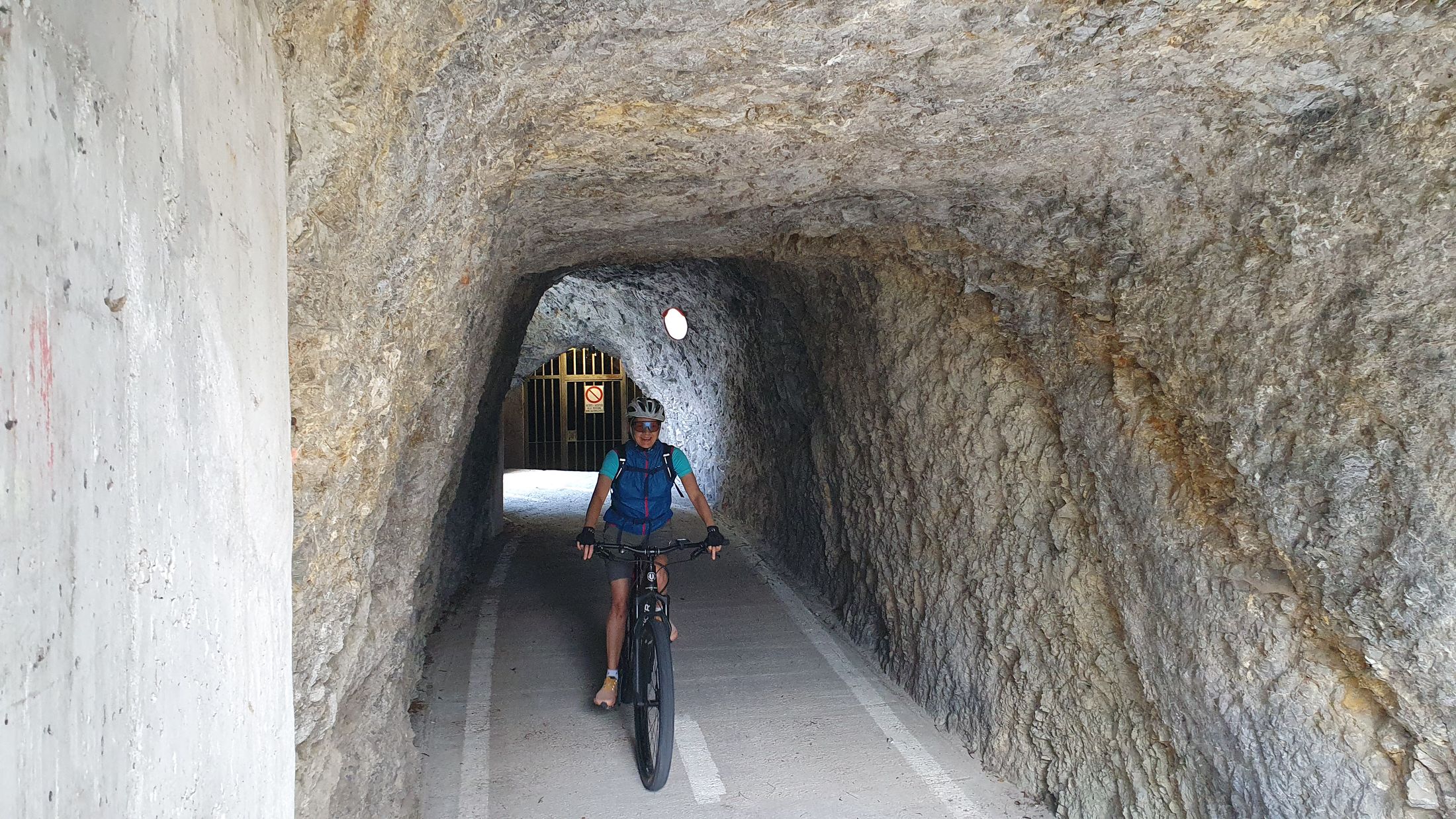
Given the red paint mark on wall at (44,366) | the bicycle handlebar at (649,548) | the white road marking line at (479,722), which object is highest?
the red paint mark on wall at (44,366)

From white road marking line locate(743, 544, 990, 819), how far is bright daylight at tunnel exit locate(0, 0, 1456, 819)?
38mm

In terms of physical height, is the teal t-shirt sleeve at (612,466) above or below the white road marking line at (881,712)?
above

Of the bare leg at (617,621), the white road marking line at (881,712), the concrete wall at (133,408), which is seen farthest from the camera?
the bare leg at (617,621)

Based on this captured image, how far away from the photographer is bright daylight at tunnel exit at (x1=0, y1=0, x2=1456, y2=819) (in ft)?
3.98

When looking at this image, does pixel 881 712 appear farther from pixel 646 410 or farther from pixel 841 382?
pixel 646 410

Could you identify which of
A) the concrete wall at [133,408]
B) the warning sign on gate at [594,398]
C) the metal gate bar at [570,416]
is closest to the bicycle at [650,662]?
the concrete wall at [133,408]

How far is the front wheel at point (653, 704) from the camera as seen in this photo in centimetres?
464

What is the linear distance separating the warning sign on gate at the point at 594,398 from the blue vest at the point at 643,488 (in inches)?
561

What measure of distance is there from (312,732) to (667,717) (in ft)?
7.30

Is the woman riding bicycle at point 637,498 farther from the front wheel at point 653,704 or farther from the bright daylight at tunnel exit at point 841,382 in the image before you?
the front wheel at point 653,704

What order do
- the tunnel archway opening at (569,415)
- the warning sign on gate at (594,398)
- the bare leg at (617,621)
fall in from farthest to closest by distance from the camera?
the tunnel archway opening at (569,415), the warning sign on gate at (594,398), the bare leg at (617,621)

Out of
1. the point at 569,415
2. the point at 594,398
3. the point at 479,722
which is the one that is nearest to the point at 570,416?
the point at 569,415

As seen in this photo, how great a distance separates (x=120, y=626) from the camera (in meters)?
1.19

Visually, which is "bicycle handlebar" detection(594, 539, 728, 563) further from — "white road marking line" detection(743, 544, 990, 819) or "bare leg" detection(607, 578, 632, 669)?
"white road marking line" detection(743, 544, 990, 819)
